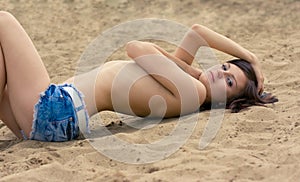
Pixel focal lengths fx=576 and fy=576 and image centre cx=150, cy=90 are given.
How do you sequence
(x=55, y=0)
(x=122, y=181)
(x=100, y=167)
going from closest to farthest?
(x=122, y=181)
(x=100, y=167)
(x=55, y=0)

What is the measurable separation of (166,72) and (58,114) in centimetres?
73

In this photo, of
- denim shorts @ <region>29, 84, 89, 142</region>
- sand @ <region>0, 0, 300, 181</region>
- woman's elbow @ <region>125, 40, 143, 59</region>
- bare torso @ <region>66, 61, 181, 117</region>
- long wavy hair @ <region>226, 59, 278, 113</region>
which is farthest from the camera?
long wavy hair @ <region>226, 59, 278, 113</region>

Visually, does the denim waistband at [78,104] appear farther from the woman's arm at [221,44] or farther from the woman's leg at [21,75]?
the woman's arm at [221,44]

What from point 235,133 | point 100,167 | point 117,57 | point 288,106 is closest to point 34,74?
point 100,167

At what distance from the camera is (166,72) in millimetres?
3623

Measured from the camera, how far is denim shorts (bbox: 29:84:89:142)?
3363 mm

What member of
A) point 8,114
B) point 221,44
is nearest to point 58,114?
point 8,114

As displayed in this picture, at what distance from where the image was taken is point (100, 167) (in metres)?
3.04

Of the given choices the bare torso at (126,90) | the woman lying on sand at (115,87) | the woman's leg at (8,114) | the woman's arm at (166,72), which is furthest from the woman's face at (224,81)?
the woman's leg at (8,114)

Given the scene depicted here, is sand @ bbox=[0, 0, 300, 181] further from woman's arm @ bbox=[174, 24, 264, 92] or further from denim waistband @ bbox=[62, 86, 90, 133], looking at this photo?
woman's arm @ bbox=[174, 24, 264, 92]

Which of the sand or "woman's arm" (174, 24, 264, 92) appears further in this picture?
"woman's arm" (174, 24, 264, 92)

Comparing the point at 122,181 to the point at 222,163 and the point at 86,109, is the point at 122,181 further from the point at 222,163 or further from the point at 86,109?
the point at 86,109

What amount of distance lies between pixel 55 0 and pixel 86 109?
14.2 feet

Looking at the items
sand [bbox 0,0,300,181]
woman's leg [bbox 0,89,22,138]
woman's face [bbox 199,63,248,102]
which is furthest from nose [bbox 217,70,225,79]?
woman's leg [bbox 0,89,22,138]
